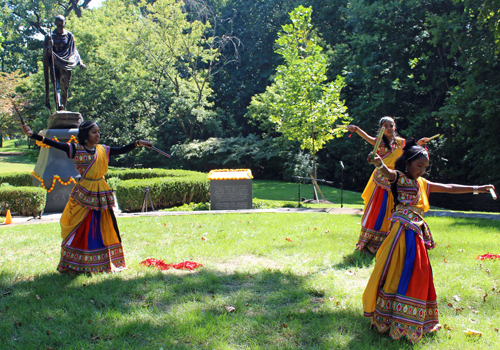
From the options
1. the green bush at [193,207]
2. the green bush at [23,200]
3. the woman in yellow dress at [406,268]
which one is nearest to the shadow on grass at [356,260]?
the woman in yellow dress at [406,268]

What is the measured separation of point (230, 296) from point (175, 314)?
705 millimetres

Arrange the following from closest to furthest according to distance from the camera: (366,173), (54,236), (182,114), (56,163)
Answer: (54,236) < (56,163) < (366,173) < (182,114)

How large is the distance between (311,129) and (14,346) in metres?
12.7

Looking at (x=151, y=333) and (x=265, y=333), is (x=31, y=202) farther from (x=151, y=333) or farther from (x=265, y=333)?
(x=265, y=333)

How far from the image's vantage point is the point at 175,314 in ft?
12.7

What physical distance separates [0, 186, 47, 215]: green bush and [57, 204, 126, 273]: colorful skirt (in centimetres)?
576

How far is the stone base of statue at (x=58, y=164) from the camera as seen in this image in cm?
1066

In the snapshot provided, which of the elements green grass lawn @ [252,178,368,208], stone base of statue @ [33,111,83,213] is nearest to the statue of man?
stone base of statue @ [33,111,83,213]

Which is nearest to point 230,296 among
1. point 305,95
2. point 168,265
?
point 168,265

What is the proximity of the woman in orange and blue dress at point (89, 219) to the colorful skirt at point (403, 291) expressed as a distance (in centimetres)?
324

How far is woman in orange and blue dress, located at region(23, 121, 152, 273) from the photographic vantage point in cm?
495

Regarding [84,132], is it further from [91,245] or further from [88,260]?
[88,260]

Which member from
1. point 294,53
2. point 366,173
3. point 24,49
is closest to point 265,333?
point 294,53

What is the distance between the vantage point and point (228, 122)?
3194 cm
